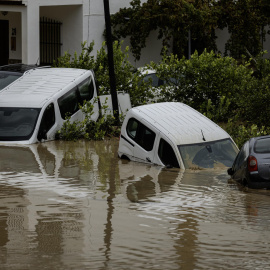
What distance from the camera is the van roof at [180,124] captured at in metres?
16.2

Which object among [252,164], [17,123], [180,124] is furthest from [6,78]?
[252,164]

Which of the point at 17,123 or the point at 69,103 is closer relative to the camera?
the point at 17,123

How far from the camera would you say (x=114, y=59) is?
2422cm

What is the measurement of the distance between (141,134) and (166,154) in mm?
897

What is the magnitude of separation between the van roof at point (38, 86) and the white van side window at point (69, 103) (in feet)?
0.70

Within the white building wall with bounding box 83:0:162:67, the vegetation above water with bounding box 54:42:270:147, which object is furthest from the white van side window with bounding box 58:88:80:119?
the white building wall with bounding box 83:0:162:67

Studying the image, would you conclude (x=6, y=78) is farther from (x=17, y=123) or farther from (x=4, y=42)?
(x=4, y=42)

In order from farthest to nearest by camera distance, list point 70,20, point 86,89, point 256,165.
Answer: point 70,20 → point 86,89 → point 256,165

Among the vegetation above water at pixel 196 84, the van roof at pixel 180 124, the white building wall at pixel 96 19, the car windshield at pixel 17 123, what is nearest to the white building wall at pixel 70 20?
the white building wall at pixel 96 19

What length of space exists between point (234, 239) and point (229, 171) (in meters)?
5.36

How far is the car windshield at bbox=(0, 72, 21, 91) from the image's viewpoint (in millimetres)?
22156

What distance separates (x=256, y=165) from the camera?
44.3 ft

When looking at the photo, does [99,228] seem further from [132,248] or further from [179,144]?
[179,144]

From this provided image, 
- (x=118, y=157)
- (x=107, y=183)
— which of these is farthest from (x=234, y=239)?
(x=118, y=157)
